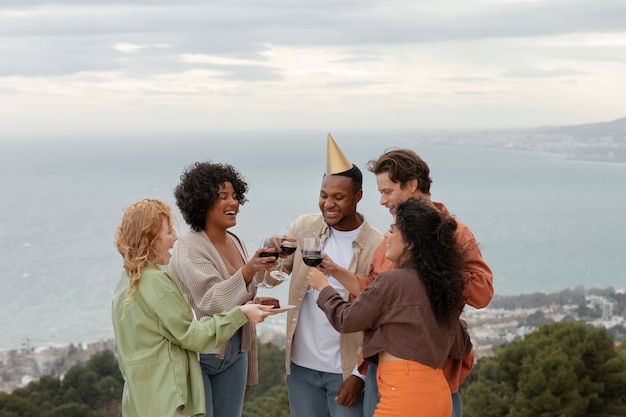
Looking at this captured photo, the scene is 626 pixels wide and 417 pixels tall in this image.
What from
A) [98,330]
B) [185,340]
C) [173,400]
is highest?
[185,340]

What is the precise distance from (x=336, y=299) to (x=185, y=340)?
611mm

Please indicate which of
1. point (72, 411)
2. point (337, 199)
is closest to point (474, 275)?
point (337, 199)

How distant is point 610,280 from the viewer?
2210 inches

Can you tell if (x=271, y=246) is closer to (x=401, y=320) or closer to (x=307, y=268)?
(x=307, y=268)

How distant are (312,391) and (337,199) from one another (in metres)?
0.93

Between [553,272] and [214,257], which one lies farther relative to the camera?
[553,272]

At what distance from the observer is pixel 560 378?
59.2ft

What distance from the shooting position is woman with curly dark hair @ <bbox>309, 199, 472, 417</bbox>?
2.80 m

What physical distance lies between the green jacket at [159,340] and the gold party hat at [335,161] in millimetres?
883

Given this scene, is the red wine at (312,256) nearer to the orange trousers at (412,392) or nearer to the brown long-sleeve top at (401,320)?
the brown long-sleeve top at (401,320)

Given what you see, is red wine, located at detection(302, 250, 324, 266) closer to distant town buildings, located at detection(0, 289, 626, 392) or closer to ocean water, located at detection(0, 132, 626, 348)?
distant town buildings, located at detection(0, 289, 626, 392)

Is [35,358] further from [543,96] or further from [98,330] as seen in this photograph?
[543,96]

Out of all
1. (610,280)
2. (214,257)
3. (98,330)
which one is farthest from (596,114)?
(214,257)

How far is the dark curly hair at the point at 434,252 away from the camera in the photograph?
110 inches
